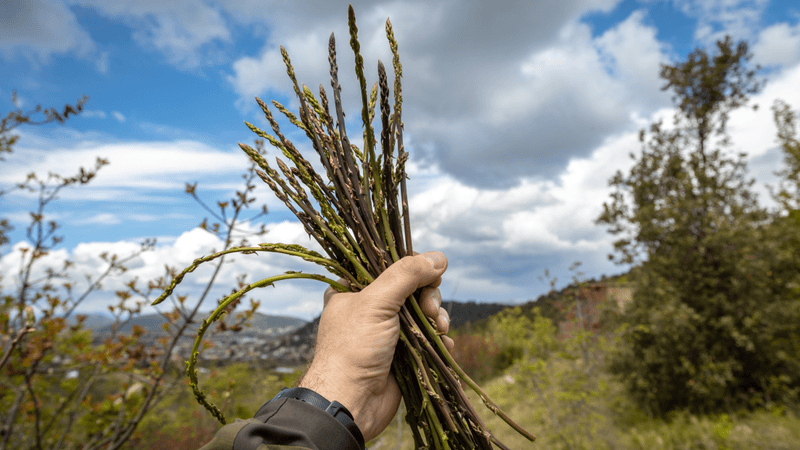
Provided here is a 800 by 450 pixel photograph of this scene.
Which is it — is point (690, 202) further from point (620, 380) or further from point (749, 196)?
point (749, 196)

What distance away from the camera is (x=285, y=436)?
3.83 feet

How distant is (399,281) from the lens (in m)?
1.50

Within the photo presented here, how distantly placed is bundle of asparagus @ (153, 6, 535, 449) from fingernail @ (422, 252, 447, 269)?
0.10 metres

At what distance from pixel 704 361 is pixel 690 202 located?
2449mm

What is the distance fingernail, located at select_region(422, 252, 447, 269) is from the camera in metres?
1.66

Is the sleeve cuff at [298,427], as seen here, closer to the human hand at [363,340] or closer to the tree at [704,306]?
the human hand at [363,340]

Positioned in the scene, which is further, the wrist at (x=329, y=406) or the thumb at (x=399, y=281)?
the thumb at (x=399, y=281)

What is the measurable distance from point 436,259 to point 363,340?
477mm

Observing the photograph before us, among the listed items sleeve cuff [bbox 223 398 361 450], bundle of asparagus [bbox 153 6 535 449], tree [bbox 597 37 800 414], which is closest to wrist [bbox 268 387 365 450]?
sleeve cuff [bbox 223 398 361 450]

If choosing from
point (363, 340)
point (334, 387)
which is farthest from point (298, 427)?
point (363, 340)

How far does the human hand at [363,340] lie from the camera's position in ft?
4.84

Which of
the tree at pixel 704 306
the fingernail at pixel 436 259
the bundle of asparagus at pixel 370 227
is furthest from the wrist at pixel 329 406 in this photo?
the tree at pixel 704 306

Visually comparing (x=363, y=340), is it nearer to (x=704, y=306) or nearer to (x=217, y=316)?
(x=217, y=316)

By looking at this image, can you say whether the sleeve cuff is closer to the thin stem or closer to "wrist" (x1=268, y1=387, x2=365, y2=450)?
"wrist" (x1=268, y1=387, x2=365, y2=450)
